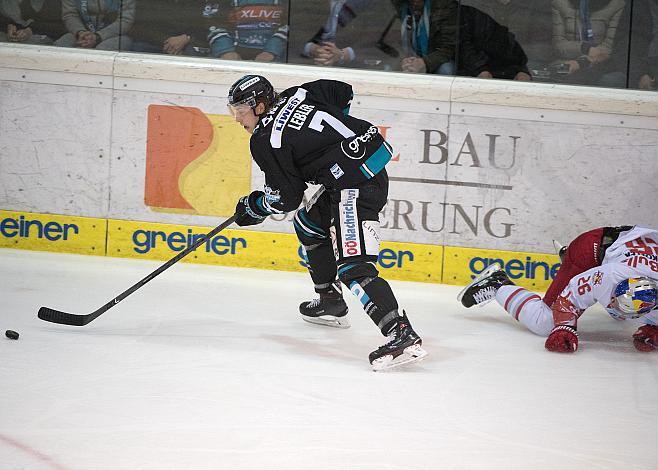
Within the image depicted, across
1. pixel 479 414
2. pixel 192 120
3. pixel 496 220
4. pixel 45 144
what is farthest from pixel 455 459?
pixel 45 144

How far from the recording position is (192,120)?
610cm

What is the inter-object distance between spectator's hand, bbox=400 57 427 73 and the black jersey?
1933 millimetres

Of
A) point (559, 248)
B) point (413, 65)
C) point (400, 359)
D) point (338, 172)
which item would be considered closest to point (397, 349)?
point (400, 359)

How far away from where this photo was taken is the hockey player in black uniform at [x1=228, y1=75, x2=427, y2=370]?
4180 mm

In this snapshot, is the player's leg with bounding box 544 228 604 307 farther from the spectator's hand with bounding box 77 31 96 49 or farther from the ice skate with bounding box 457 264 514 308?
the spectator's hand with bounding box 77 31 96 49

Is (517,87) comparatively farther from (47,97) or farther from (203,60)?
(47,97)

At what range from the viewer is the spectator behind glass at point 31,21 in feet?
20.7

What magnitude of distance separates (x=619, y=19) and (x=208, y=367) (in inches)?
136

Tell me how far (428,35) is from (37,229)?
2.61m

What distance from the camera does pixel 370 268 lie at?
4.22 m

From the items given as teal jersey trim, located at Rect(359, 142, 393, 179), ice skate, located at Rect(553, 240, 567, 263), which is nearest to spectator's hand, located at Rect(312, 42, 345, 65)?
ice skate, located at Rect(553, 240, 567, 263)

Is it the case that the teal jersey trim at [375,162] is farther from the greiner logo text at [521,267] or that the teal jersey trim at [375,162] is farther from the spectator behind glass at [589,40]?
the spectator behind glass at [589,40]

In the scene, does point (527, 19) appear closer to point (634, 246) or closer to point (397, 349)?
point (634, 246)

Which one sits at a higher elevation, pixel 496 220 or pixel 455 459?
pixel 496 220
